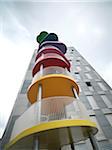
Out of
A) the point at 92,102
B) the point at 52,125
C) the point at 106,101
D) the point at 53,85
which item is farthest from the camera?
the point at 106,101

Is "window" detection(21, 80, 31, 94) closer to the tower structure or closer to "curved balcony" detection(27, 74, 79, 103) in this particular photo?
"curved balcony" detection(27, 74, 79, 103)

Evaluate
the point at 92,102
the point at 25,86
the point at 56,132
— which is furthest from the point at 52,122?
the point at 25,86

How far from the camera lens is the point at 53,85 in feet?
26.0

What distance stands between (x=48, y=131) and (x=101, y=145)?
19.4ft

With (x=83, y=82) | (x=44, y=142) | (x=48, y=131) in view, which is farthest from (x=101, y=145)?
(x=83, y=82)

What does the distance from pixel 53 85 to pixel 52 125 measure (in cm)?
334

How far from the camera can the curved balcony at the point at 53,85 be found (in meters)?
7.61

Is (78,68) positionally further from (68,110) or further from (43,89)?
(68,110)

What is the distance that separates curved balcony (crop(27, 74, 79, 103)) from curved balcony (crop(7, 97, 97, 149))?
5.63 feet

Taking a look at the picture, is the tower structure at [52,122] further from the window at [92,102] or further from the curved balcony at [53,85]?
the window at [92,102]

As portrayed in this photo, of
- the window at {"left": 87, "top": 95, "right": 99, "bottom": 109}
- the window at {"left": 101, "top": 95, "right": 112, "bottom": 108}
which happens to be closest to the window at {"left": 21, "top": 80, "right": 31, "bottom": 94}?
the window at {"left": 87, "top": 95, "right": 99, "bottom": 109}

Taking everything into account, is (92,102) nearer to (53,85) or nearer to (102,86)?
(102,86)

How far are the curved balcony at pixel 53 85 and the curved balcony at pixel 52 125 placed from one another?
1.72m

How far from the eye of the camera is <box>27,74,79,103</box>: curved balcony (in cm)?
761
